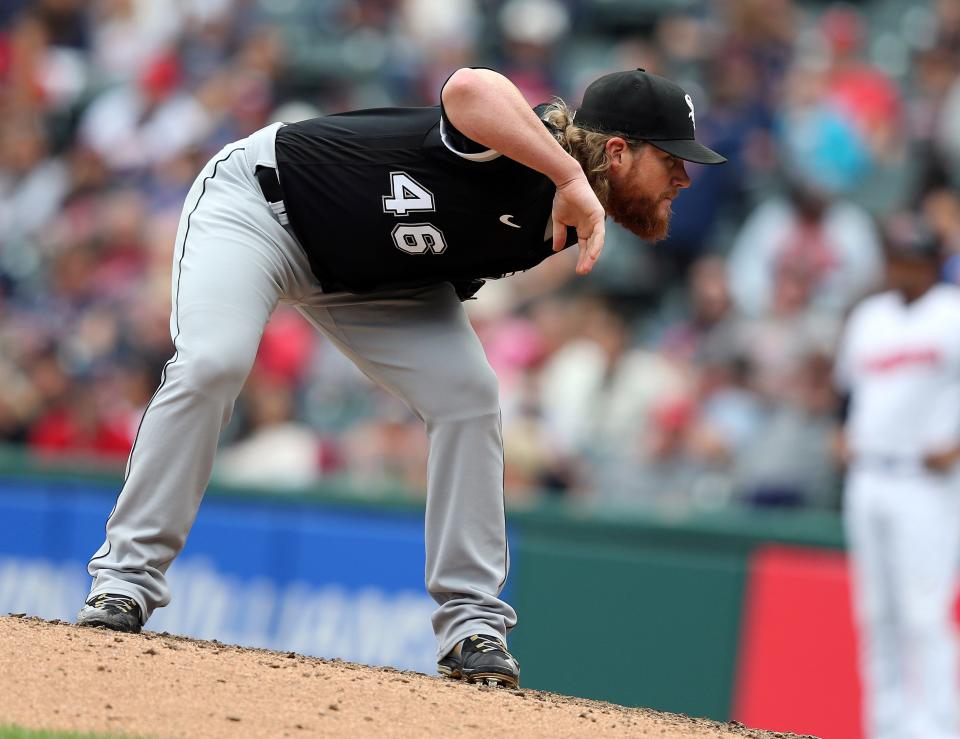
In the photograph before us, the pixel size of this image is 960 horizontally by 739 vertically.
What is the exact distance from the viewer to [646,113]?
4.54 meters

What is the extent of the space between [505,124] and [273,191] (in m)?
0.92

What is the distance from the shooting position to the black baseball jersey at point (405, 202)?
179 inches

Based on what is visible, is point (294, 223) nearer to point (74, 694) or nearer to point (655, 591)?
point (74, 694)

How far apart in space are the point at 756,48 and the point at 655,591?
4.44m

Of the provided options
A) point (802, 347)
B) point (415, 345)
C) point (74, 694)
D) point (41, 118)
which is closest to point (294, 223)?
point (415, 345)

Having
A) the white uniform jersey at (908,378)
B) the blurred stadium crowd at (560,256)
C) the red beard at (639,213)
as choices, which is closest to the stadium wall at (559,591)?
the blurred stadium crowd at (560,256)

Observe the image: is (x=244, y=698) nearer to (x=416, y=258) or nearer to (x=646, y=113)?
(x=416, y=258)

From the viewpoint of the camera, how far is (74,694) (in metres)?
4.01

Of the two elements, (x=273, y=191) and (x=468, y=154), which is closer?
(x=468, y=154)

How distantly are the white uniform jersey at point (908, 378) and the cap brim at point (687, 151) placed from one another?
3.59 meters

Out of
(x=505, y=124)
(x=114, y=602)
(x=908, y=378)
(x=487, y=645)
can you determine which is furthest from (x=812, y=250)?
(x=114, y=602)

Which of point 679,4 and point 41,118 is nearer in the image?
point 679,4

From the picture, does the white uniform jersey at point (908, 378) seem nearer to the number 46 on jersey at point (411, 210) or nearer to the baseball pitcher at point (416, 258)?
the baseball pitcher at point (416, 258)

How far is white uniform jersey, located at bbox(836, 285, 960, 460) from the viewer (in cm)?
777
